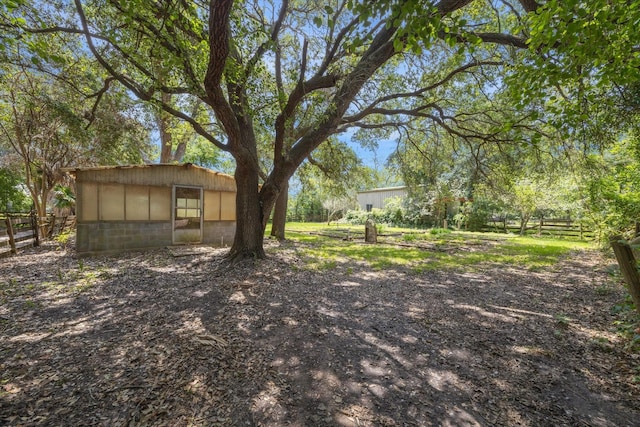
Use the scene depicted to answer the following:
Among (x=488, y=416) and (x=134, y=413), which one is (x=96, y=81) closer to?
(x=134, y=413)

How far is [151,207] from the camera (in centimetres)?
891

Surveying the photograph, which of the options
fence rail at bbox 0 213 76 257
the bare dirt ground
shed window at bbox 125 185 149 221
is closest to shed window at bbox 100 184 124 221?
shed window at bbox 125 185 149 221

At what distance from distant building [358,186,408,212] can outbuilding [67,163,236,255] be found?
64.8ft

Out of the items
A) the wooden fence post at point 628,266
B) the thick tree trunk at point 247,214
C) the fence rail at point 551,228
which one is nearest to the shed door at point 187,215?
the thick tree trunk at point 247,214

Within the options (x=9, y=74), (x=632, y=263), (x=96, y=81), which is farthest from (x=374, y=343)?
(x=9, y=74)

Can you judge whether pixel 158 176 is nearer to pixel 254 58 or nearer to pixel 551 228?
pixel 254 58

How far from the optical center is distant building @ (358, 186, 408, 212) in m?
27.6

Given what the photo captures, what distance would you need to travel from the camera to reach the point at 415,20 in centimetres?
229

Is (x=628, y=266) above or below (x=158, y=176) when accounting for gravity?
below

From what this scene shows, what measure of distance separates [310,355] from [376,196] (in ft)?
92.8

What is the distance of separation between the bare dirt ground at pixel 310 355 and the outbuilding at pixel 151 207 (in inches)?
120

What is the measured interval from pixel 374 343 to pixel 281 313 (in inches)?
56.1

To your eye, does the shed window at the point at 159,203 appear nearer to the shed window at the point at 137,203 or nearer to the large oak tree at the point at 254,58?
the shed window at the point at 137,203

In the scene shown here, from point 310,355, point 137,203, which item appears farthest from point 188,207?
point 310,355
